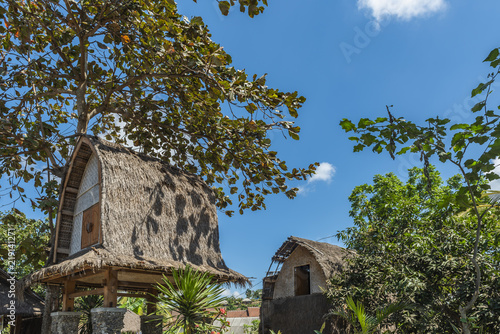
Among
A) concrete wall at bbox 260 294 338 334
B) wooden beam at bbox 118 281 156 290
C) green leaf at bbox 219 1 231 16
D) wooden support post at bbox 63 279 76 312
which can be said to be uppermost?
green leaf at bbox 219 1 231 16

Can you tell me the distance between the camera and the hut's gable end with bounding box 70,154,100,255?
24.2ft

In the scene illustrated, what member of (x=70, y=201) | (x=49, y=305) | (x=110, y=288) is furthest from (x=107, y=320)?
(x=70, y=201)

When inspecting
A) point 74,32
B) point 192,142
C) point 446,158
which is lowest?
point 446,158

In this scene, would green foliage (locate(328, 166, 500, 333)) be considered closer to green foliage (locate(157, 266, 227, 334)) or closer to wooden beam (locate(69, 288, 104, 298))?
green foliage (locate(157, 266, 227, 334))

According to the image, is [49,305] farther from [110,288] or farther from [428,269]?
[428,269]

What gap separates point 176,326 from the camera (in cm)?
598

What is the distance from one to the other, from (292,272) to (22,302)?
8.93m

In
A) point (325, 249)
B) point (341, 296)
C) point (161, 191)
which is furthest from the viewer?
point (325, 249)

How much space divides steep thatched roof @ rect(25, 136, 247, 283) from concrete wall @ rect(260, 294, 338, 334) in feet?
18.8

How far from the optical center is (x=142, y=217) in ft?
24.8

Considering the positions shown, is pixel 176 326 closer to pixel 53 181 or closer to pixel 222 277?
pixel 222 277

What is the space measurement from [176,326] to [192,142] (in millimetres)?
4485

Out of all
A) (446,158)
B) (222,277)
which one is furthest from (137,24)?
(446,158)

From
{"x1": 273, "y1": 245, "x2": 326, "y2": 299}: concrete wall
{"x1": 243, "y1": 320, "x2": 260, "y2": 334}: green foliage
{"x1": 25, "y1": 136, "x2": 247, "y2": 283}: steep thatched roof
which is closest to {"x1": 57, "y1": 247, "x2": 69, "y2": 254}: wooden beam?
{"x1": 25, "y1": 136, "x2": 247, "y2": 283}: steep thatched roof
